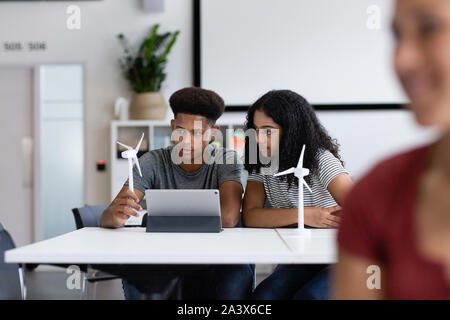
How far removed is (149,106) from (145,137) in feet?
1.07

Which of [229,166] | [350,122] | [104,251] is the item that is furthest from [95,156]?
[104,251]

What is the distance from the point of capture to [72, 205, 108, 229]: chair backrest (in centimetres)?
297

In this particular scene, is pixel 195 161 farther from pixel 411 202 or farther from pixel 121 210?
pixel 411 202

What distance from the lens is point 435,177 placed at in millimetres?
674

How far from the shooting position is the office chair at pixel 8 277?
2.04m

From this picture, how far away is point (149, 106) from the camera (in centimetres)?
491

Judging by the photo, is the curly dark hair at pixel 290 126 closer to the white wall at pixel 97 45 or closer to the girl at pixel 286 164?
the girl at pixel 286 164

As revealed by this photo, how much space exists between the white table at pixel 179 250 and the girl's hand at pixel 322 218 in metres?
0.20

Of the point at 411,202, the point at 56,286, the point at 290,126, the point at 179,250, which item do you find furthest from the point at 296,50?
the point at 411,202

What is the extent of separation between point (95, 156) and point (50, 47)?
130 centimetres

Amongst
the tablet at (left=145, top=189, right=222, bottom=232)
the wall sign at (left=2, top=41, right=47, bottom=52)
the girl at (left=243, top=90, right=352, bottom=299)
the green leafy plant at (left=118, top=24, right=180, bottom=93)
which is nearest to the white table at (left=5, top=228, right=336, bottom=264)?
the tablet at (left=145, top=189, right=222, bottom=232)

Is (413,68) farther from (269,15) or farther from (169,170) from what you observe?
(269,15)

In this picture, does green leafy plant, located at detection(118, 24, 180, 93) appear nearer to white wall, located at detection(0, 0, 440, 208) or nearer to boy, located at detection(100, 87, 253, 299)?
white wall, located at detection(0, 0, 440, 208)

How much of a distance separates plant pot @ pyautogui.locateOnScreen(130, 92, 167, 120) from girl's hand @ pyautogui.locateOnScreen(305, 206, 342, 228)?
123 inches
